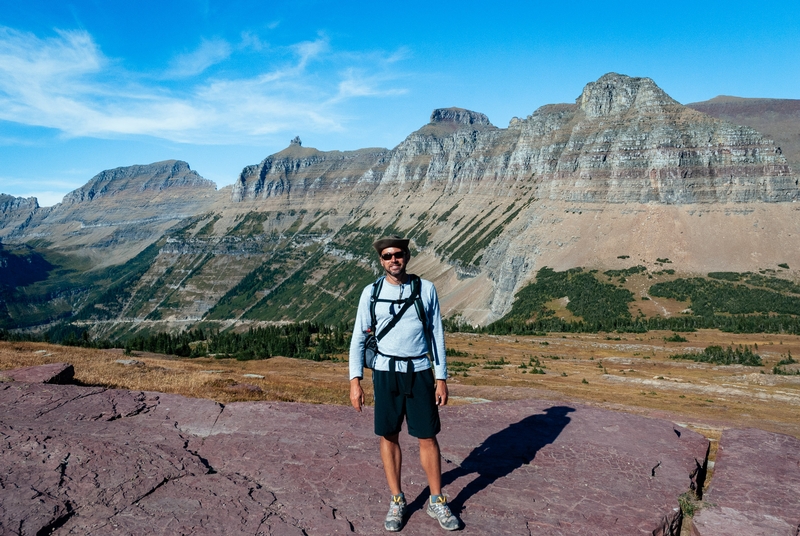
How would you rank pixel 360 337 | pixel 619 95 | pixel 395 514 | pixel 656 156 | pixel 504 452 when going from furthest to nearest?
pixel 619 95 < pixel 656 156 < pixel 504 452 < pixel 360 337 < pixel 395 514

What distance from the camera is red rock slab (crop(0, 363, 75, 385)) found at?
14.5 metres

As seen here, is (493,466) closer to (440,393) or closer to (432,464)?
(432,464)

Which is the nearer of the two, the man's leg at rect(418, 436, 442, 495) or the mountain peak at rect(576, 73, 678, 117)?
the man's leg at rect(418, 436, 442, 495)

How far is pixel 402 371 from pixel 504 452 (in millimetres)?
3848

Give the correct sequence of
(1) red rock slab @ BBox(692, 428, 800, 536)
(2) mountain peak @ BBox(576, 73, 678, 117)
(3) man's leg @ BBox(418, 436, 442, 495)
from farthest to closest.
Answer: (2) mountain peak @ BBox(576, 73, 678, 117), (3) man's leg @ BBox(418, 436, 442, 495), (1) red rock slab @ BBox(692, 428, 800, 536)

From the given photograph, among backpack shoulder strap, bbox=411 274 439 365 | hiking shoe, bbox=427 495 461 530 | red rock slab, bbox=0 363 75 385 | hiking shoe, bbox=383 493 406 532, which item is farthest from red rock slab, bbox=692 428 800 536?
red rock slab, bbox=0 363 75 385

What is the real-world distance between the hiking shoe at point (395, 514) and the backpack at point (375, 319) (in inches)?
79.0

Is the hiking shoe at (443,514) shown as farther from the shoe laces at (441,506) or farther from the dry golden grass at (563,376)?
the dry golden grass at (563,376)

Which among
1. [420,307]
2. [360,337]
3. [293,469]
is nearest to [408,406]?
[360,337]

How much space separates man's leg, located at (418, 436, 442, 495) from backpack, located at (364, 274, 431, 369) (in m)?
1.48

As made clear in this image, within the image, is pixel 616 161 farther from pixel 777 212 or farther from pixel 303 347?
pixel 303 347

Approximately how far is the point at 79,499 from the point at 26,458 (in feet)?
6.07

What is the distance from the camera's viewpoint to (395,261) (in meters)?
7.89

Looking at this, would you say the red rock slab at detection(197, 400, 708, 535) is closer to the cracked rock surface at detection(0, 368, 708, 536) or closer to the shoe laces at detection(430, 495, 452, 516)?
the cracked rock surface at detection(0, 368, 708, 536)
